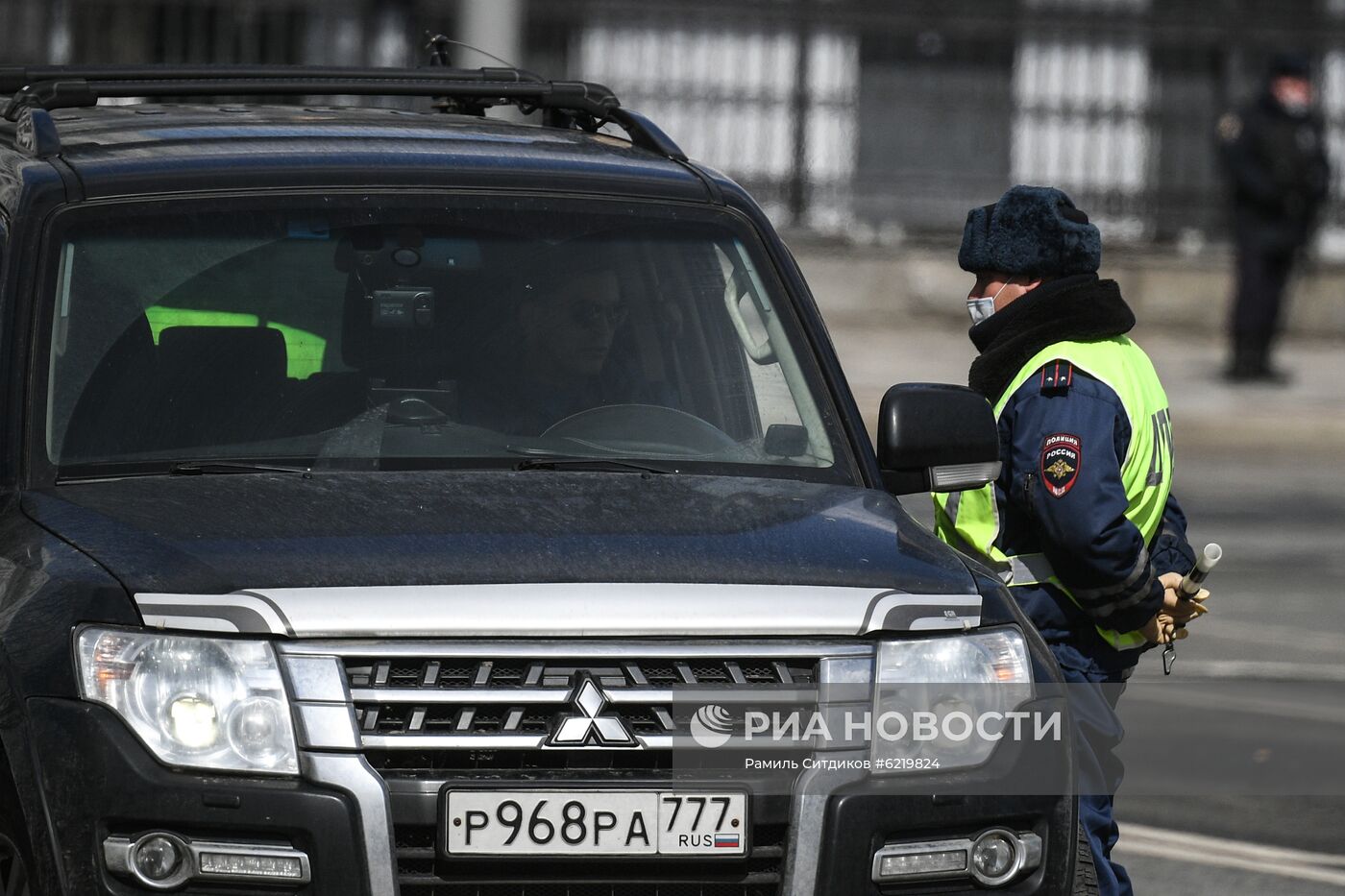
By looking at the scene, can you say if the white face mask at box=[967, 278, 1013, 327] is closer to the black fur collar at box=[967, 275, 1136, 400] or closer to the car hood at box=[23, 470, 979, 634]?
the black fur collar at box=[967, 275, 1136, 400]

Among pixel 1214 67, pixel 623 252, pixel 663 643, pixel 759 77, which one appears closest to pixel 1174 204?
pixel 1214 67

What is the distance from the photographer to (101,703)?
3.68 metres

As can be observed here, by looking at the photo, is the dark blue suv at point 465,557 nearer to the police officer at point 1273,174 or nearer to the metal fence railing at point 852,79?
the police officer at point 1273,174

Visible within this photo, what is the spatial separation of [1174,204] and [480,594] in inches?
684

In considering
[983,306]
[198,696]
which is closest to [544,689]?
[198,696]

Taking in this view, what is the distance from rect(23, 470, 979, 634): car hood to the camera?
12.4 feet

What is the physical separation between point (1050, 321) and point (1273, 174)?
1292 centimetres

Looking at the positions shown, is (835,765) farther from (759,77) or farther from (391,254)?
(759,77)

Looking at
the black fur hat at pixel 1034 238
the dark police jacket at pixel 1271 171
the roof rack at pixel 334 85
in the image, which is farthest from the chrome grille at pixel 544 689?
the dark police jacket at pixel 1271 171

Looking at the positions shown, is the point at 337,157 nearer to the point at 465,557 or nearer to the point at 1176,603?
the point at 465,557

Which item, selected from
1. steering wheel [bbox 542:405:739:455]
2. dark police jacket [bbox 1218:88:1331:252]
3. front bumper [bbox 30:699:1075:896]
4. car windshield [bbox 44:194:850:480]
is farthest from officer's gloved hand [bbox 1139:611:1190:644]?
dark police jacket [bbox 1218:88:1331:252]

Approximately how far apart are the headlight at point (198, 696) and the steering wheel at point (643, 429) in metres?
1.09

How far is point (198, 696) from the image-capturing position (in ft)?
12.1

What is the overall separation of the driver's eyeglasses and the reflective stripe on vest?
824mm
